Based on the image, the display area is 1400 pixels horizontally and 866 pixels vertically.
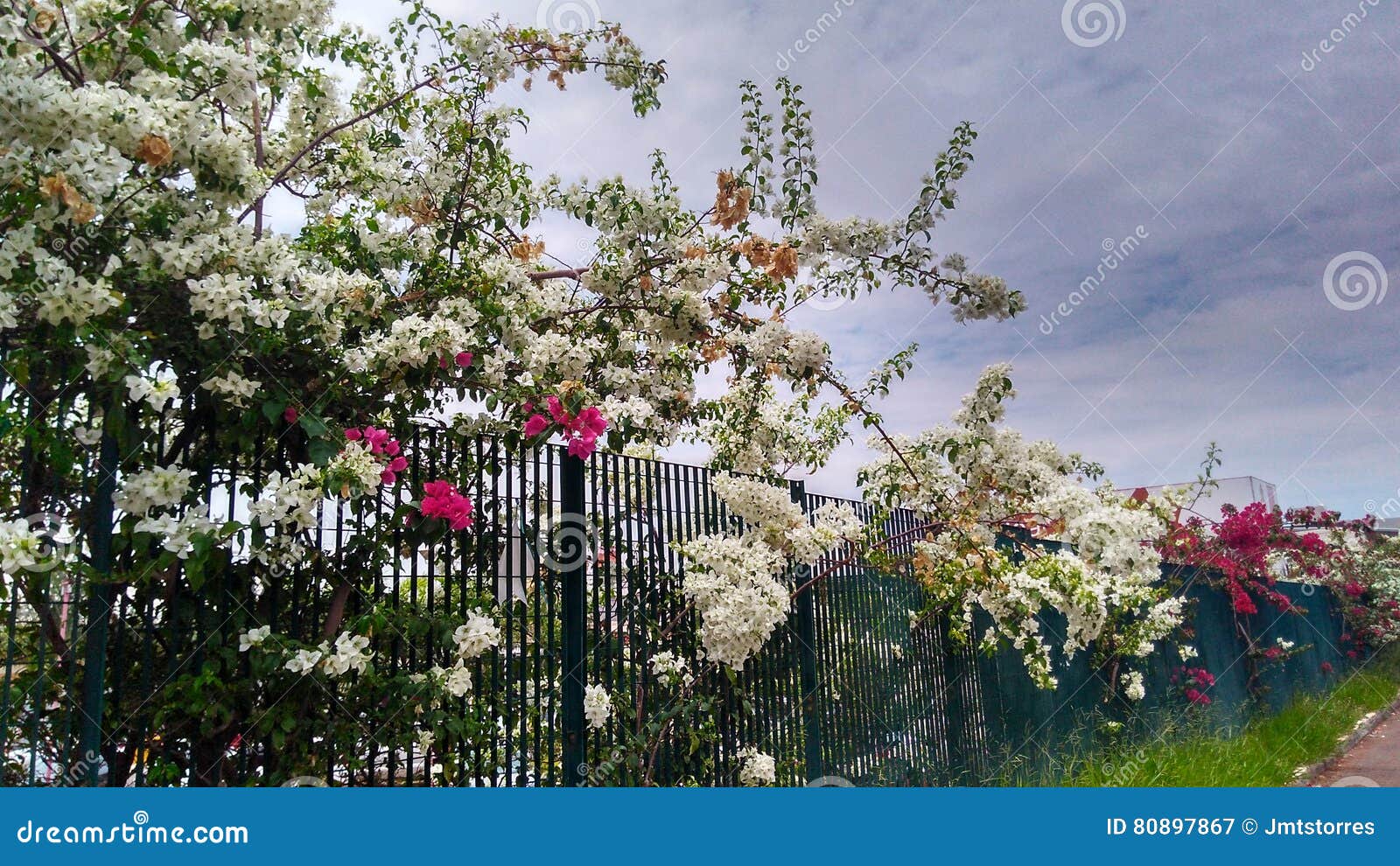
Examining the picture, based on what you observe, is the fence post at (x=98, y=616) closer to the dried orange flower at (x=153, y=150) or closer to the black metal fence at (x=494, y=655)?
the black metal fence at (x=494, y=655)

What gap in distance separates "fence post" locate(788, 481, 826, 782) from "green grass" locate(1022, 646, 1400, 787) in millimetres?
3144

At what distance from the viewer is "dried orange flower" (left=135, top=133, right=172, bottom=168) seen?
2.76 m

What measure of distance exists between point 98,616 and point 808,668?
3.72 m

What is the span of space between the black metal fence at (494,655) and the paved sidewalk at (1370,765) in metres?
4.51

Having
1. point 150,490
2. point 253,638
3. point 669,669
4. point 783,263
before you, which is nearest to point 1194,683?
point 669,669

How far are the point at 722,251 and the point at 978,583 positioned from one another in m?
2.47

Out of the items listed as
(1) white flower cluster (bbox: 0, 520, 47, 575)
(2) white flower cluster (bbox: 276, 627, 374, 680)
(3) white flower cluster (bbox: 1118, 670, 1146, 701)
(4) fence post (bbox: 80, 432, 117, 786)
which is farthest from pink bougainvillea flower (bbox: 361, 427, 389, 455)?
(3) white flower cluster (bbox: 1118, 670, 1146, 701)

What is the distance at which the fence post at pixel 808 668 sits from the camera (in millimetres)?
5121

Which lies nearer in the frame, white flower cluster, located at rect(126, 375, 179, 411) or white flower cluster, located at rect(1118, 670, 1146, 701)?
white flower cluster, located at rect(126, 375, 179, 411)

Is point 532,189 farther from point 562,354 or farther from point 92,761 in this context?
point 92,761

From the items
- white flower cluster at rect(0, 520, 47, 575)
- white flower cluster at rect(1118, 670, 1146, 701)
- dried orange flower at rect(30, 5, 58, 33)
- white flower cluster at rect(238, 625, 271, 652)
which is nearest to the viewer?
white flower cluster at rect(0, 520, 47, 575)

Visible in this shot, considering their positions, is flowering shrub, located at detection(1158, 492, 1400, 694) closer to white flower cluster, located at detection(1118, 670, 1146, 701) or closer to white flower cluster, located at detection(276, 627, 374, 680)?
white flower cluster, located at detection(1118, 670, 1146, 701)

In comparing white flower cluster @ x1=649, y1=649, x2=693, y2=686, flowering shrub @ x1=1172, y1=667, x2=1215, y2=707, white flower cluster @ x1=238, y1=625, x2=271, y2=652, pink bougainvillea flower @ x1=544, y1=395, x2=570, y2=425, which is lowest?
flowering shrub @ x1=1172, y1=667, x2=1215, y2=707

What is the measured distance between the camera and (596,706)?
149 inches
